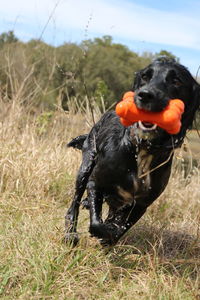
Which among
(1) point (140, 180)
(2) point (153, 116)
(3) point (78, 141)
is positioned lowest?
(3) point (78, 141)

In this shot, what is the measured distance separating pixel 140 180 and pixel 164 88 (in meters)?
0.78

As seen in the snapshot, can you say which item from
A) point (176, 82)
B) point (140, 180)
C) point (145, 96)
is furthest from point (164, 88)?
point (140, 180)

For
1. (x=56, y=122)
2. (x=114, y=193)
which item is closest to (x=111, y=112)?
(x=114, y=193)

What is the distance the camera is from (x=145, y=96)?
9.57 ft

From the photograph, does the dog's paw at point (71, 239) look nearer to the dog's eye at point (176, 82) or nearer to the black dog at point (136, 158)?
the black dog at point (136, 158)

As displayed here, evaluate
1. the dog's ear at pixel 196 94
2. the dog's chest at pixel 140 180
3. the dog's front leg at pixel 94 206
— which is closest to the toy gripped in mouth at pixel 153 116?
the dog's chest at pixel 140 180

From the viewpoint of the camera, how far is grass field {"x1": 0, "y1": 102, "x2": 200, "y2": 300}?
3172 millimetres

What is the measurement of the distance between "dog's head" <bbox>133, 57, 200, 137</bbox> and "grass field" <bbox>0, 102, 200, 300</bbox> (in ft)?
3.18

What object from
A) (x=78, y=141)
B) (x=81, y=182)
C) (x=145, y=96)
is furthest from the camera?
(x=78, y=141)

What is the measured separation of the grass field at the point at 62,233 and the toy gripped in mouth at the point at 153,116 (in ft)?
3.62

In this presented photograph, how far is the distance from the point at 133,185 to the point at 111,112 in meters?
1.07

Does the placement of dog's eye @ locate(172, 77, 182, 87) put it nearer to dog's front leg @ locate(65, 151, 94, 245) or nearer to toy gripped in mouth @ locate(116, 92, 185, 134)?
toy gripped in mouth @ locate(116, 92, 185, 134)

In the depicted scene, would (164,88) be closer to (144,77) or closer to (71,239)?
(144,77)

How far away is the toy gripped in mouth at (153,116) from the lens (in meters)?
2.94
